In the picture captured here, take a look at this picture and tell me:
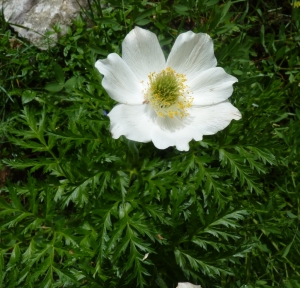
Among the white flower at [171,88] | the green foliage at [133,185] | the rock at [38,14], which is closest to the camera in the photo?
the white flower at [171,88]

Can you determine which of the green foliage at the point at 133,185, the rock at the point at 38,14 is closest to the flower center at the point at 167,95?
the green foliage at the point at 133,185

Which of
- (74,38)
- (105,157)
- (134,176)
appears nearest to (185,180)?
(134,176)

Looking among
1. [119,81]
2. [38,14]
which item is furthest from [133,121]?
[38,14]

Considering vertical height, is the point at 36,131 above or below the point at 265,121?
above

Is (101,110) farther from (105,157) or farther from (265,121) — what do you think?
(265,121)

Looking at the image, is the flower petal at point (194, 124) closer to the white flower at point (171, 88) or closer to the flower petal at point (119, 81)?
the white flower at point (171, 88)

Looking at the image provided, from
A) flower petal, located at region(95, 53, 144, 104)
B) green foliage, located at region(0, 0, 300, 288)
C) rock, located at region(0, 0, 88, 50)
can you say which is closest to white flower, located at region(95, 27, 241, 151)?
flower petal, located at region(95, 53, 144, 104)

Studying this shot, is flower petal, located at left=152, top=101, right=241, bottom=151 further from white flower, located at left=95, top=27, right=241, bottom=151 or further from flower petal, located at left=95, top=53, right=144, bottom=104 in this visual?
flower petal, located at left=95, top=53, right=144, bottom=104
